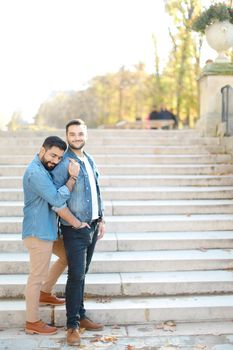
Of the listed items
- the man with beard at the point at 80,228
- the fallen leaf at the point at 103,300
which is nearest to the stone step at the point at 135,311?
the fallen leaf at the point at 103,300

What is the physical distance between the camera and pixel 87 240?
3873 millimetres

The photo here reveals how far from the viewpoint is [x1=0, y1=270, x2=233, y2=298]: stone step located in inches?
182

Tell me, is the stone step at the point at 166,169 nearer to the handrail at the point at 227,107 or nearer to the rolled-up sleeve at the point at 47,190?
the handrail at the point at 227,107

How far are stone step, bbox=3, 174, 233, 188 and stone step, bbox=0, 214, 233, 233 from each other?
104 cm

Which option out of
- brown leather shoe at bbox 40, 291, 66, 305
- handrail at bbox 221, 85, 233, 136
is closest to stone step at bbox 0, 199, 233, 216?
brown leather shoe at bbox 40, 291, 66, 305

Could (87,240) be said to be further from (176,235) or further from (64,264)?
(176,235)

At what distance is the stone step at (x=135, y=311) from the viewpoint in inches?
168

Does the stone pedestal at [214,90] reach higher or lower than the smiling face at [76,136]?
higher

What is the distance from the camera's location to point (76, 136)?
3.88 meters

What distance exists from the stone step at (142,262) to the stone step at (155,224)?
56 cm

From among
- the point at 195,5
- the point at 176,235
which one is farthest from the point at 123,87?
the point at 176,235

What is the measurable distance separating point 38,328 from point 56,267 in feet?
1.88

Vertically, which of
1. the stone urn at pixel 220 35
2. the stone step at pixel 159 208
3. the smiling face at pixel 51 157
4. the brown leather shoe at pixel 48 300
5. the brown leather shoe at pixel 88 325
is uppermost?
the stone urn at pixel 220 35

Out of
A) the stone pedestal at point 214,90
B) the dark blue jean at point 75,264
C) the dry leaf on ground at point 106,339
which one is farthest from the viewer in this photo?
the stone pedestal at point 214,90
